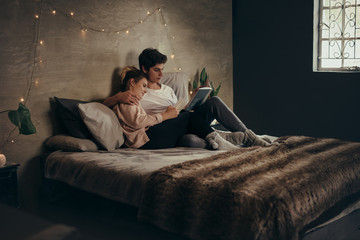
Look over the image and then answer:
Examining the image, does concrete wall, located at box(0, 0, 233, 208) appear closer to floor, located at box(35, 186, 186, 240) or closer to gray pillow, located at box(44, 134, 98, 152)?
gray pillow, located at box(44, 134, 98, 152)

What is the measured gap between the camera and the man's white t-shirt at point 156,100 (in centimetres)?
372

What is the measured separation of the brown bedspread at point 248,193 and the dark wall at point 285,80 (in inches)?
74.8

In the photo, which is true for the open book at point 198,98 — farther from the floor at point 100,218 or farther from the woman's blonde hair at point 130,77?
the floor at point 100,218

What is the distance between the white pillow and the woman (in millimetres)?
97

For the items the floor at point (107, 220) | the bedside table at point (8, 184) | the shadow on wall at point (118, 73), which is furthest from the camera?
the shadow on wall at point (118, 73)

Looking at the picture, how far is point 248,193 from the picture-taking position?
6.98ft

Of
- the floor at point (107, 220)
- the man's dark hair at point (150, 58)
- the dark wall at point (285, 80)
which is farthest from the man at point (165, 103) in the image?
the dark wall at point (285, 80)

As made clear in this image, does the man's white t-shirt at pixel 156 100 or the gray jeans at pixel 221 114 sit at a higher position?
the man's white t-shirt at pixel 156 100

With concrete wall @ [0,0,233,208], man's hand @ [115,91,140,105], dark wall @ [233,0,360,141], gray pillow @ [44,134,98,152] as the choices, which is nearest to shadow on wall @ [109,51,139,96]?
concrete wall @ [0,0,233,208]

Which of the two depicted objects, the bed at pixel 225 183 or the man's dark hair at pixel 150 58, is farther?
the man's dark hair at pixel 150 58

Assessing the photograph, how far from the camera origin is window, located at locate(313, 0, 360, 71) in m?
4.55

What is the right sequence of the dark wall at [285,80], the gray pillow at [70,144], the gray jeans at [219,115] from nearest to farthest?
the gray pillow at [70,144] → the gray jeans at [219,115] → the dark wall at [285,80]

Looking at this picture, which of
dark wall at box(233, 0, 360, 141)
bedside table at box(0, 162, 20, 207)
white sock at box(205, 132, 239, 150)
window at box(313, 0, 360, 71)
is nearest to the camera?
bedside table at box(0, 162, 20, 207)

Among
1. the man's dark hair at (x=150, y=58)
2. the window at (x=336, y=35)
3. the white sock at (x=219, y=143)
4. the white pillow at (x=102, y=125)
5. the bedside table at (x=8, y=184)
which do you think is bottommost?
the bedside table at (x=8, y=184)
